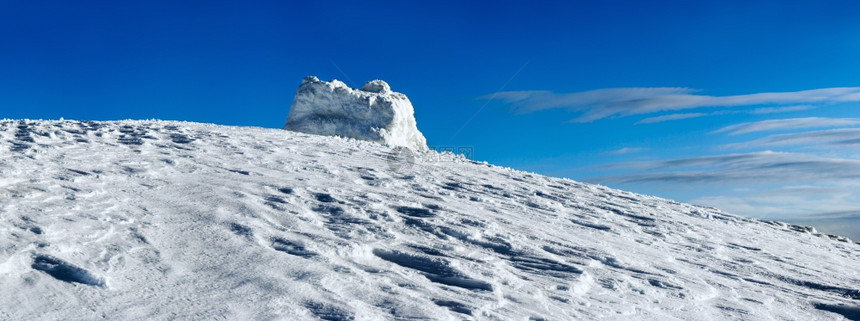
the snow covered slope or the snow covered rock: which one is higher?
the snow covered rock

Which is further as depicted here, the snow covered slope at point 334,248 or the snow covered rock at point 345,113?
the snow covered rock at point 345,113

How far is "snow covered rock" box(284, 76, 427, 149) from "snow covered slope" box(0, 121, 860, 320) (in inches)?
336

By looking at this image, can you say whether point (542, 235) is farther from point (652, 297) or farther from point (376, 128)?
point (376, 128)

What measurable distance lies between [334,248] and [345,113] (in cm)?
1549

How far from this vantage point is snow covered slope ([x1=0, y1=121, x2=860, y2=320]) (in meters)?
4.71

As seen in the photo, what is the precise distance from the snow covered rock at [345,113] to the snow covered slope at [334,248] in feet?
28.0

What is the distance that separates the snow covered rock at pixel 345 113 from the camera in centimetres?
2095

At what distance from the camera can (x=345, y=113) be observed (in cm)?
2114

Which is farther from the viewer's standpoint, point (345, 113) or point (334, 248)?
point (345, 113)

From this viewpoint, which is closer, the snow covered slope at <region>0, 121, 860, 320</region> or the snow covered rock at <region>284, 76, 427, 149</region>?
the snow covered slope at <region>0, 121, 860, 320</region>

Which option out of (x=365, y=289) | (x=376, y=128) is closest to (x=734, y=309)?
(x=365, y=289)

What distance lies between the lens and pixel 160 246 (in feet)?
18.3

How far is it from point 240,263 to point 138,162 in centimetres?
498

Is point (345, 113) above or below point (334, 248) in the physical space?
above
